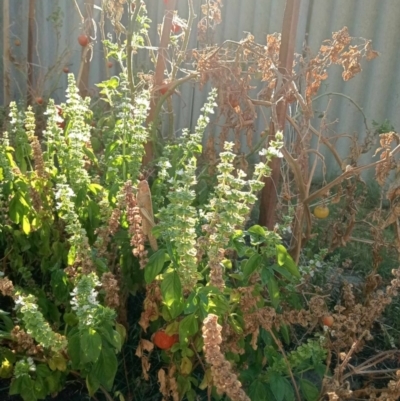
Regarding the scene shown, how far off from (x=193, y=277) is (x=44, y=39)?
478 centimetres

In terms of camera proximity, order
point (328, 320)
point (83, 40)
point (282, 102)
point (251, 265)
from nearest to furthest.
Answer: point (251, 265)
point (328, 320)
point (282, 102)
point (83, 40)

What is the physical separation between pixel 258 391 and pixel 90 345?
0.55 m

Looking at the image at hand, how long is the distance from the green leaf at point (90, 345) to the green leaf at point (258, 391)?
0.51m

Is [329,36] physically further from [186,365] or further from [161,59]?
[186,365]

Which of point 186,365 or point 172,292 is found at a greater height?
point 172,292

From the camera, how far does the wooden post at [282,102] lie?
7.41 feet

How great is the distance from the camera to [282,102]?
2289mm

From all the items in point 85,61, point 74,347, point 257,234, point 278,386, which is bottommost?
point 278,386

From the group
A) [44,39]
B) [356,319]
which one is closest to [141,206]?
[356,319]

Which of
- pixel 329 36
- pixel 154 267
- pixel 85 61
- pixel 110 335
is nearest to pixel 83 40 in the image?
pixel 85 61

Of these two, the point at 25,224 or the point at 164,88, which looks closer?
the point at 25,224

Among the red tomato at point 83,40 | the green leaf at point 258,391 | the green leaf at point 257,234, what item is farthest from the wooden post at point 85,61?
the green leaf at point 258,391

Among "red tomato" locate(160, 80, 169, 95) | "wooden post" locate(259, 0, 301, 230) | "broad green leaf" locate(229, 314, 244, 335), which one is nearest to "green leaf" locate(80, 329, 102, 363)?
"broad green leaf" locate(229, 314, 244, 335)

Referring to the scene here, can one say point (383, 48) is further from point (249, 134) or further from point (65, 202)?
point (65, 202)
